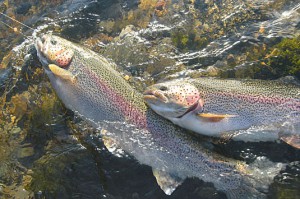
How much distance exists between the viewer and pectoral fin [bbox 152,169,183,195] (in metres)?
4.14

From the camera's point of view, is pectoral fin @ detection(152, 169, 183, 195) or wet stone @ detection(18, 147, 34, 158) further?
wet stone @ detection(18, 147, 34, 158)

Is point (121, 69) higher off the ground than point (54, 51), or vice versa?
point (54, 51)

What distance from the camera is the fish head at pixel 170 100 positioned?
4.41 metres

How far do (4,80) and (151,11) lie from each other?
2.90 metres

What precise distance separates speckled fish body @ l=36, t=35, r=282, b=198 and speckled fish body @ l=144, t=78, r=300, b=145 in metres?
0.21

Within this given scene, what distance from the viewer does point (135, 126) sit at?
4430mm

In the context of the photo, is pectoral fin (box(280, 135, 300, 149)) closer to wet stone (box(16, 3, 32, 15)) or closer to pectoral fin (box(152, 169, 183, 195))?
pectoral fin (box(152, 169, 183, 195))

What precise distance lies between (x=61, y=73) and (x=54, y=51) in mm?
393

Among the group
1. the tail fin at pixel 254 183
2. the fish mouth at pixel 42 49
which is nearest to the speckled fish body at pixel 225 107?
the tail fin at pixel 254 183

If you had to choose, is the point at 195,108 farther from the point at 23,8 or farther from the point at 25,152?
the point at 23,8

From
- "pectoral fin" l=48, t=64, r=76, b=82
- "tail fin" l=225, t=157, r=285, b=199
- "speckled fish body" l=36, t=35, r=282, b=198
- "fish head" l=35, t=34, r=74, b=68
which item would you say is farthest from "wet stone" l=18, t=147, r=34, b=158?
"tail fin" l=225, t=157, r=285, b=199

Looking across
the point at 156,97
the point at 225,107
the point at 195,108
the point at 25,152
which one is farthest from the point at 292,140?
the point at 25,152

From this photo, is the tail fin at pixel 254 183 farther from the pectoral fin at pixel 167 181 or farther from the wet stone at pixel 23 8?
the wet stone at pixel 23 8

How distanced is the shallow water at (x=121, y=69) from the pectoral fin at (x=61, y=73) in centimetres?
62
